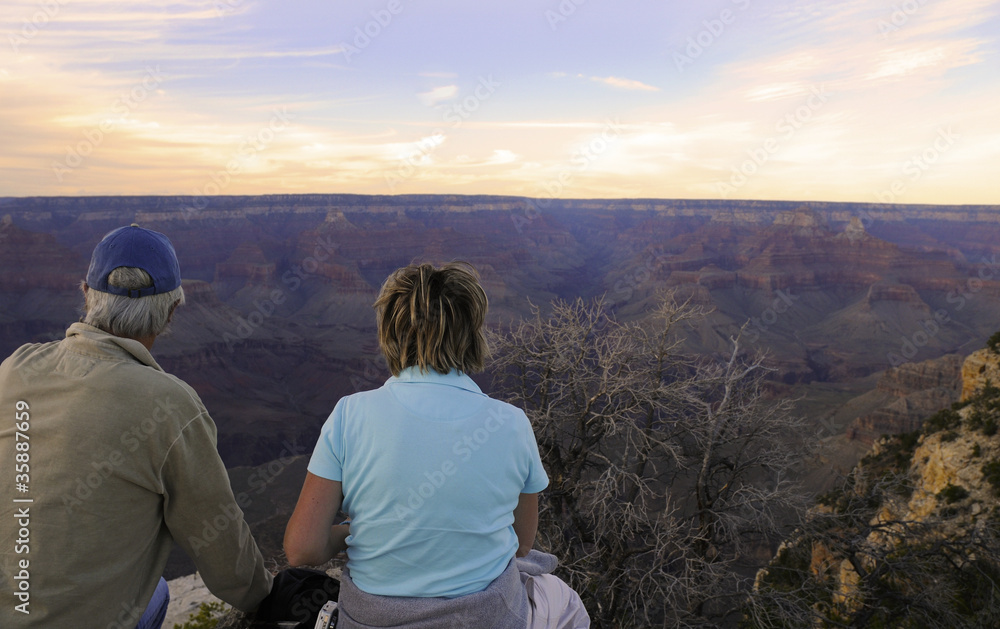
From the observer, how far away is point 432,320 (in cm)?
213

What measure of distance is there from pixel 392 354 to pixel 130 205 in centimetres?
14733

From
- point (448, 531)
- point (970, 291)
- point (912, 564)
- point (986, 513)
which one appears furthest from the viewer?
point (970, 291)

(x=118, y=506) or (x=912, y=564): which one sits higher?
(x=118, y=506)

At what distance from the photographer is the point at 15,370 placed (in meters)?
2.09

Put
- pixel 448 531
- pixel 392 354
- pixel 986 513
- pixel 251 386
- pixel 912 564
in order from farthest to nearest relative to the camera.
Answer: pixel 251 386
pixel 986 513
pixel 912 564
pixel 392 354
pixel 448 531

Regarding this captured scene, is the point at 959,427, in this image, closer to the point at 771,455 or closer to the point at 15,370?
the point at 771,455

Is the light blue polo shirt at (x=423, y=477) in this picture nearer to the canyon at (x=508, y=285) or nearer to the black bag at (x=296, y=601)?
the black bag at (x=296, y=601)

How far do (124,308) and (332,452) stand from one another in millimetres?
1074

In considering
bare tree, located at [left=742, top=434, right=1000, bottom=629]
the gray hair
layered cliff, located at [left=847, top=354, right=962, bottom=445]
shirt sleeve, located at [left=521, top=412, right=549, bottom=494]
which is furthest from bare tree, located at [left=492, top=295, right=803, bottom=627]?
layered cliff, located at [left=847, top=354, right=962, bottom=445]

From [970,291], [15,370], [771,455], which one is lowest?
[970,291]

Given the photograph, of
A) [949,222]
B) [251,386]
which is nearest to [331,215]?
[251,386]

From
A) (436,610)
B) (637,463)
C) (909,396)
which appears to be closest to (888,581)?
(637,463)

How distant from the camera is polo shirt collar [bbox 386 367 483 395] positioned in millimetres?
2113

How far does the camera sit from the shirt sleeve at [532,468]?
2143 mm
